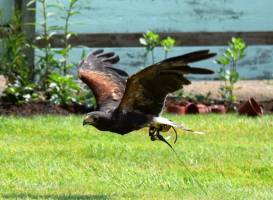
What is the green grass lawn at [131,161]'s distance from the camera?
30.8 feet

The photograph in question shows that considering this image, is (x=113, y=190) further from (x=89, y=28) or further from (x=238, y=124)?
(x=89, y=28)

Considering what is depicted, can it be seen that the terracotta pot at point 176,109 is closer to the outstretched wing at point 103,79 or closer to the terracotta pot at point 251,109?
the terracotta pot at point 251,109

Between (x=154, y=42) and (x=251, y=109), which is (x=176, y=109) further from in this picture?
(x=154, y=42)

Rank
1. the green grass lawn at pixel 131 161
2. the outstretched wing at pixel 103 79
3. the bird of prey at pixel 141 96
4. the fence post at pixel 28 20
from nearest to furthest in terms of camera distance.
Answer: the bird of prey at pixel 141 96 → the green grass lawn at pixel 131 161 → the outstretched wing at pixel 103 79 → the fence post at pixel 28 20

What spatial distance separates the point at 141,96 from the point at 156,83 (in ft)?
0.77

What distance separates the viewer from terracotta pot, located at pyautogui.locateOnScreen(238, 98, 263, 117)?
14414mm

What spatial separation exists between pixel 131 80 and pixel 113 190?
3.26ft

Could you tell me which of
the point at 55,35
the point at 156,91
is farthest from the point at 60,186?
the point at 55,35

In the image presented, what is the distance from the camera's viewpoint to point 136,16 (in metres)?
17.0

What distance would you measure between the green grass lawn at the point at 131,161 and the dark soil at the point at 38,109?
53 cm

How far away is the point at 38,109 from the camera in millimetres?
14609

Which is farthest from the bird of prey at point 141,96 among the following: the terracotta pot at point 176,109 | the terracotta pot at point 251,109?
the terracotta pot at point 176,109

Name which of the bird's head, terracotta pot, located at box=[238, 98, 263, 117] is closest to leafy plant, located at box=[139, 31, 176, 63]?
terracotta pot, located at box=[238, 98, 263, 117]

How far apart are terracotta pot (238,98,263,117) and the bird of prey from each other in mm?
4390
